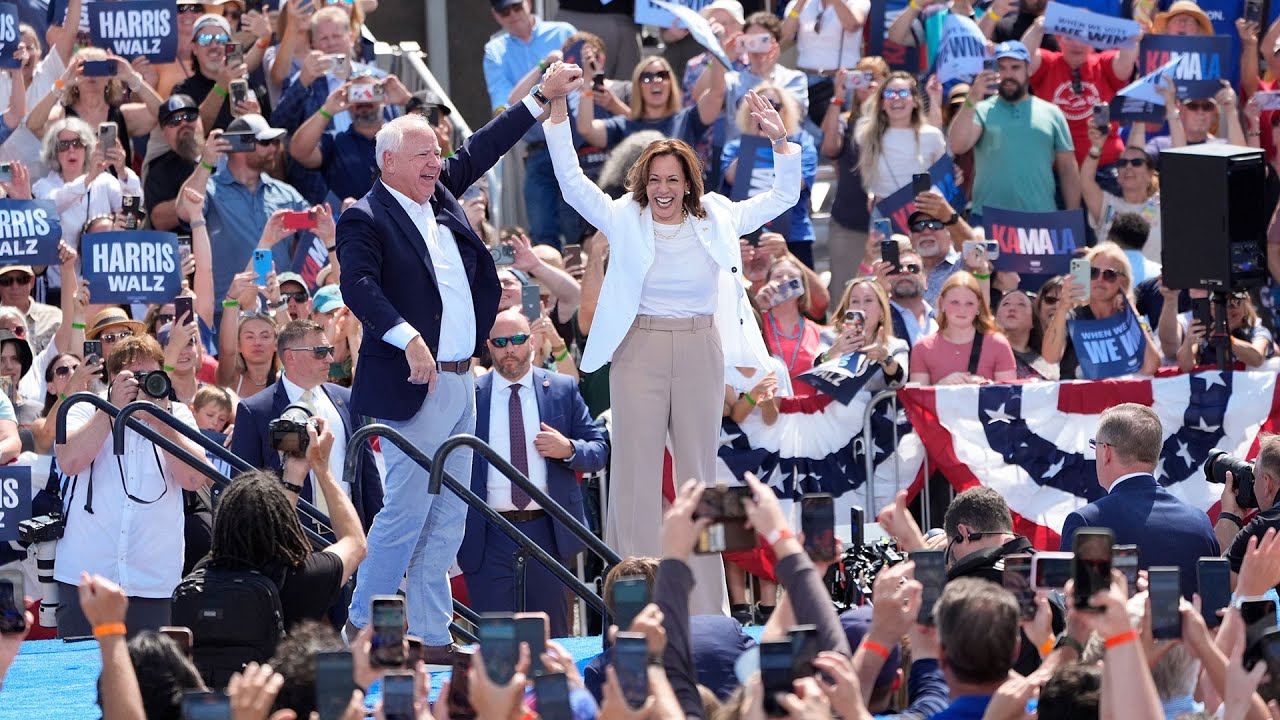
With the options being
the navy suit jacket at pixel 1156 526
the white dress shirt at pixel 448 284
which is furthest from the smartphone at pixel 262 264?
the navy suit jacket at pixel 1156 526

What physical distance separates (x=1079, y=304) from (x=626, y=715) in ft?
23.2

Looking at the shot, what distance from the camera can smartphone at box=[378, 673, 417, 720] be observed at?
14.9 ft

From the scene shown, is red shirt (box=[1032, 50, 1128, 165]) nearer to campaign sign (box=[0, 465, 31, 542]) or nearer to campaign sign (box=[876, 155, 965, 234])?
campaign sign (box=[876, 155, 965, 234])

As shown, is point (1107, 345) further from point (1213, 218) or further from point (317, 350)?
point (317, 350)

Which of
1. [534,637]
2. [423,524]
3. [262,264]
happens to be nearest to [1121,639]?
[534,637]

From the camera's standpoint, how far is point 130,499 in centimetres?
844

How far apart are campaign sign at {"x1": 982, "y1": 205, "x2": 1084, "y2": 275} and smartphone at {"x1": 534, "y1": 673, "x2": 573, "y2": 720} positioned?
303 inches

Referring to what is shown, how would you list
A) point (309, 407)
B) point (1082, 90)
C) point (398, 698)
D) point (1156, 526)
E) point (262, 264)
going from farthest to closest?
1. point (1082, 90)
2. point (262, 264)
3. point (309, 407)
4. point (1156, 526)
5. point (398, 698)

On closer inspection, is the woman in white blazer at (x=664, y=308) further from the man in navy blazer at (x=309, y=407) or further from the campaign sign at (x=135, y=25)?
the campaign sign at (x=135, y=25)

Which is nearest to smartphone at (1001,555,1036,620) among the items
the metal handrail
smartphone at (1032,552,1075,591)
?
smartphone at (1032,552,1075,591)

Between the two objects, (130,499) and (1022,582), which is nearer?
(1022,582)

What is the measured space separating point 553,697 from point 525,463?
4.95 m

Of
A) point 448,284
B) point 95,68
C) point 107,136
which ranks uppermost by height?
point 95,68

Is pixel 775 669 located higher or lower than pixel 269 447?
lower
